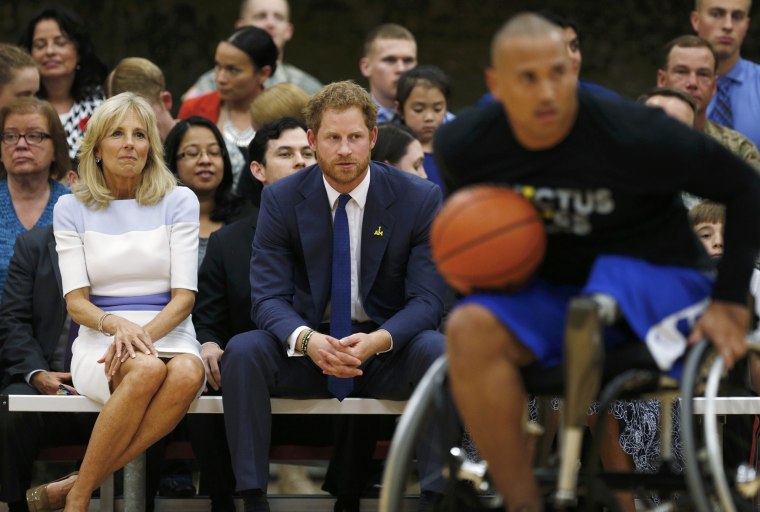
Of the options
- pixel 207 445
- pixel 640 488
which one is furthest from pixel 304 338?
pixel 640 488

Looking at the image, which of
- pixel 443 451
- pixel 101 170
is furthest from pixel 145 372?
pixel 443 451

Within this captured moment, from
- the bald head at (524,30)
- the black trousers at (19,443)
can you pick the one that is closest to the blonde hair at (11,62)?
the black trousers at (19,443)

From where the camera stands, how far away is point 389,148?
5.45 metres

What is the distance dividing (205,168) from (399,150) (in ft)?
2.65

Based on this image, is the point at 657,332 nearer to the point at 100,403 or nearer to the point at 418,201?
the point at 418,201

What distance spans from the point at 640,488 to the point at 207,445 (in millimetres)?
2011

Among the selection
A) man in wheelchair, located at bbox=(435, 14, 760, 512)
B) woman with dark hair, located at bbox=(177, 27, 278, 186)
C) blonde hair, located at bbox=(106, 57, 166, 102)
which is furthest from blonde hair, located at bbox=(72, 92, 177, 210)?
man in wheelchair, located at bbox=(435, 14, 760, 512)

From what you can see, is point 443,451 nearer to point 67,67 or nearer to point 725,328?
point 725,328

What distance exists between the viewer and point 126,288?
4.68 m

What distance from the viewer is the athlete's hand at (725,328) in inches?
119

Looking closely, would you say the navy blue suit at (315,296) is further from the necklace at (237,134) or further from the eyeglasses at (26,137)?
the necklace at (237,134)

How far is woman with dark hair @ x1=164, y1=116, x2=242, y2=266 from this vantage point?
5.39m

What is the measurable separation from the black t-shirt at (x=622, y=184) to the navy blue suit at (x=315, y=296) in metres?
1.28

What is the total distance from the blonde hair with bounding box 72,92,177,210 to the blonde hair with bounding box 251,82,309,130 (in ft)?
2.77
